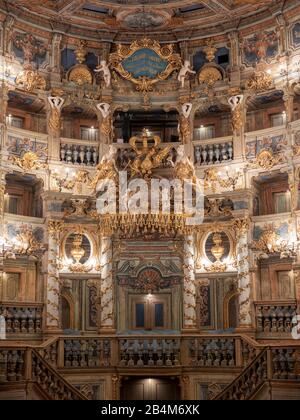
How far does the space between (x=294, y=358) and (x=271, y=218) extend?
7012 millimetres

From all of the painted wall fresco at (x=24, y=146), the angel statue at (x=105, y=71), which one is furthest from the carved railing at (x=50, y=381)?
the angel statue at (x=105, y=71)

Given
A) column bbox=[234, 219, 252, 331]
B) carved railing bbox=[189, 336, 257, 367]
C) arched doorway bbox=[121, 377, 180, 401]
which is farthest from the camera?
arched doorway bbox=[121, 377, 180, 401]

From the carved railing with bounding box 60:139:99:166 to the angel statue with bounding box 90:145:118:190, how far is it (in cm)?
89

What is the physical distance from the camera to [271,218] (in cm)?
2339

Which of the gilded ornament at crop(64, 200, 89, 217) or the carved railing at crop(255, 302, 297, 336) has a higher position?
the gilded ornament at crop(64, 200, 89, 217)

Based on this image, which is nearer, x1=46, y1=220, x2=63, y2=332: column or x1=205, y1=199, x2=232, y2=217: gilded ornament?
x1=46, y1=220, x2=63, y2=332: column

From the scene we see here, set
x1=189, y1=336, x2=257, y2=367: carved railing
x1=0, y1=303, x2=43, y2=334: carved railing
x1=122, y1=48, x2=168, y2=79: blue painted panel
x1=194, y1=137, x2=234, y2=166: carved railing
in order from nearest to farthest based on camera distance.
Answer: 1. x1=189, y1=336, x2=257, y2=367: carved railing
2. x1=0, y1=303, x2=43, y2=334: carved railing
3. x1=194, y1=137, x2=234, y2=166: carved railing
4. x1=122, y1=48, x2=168, y2=79: blue painted panel

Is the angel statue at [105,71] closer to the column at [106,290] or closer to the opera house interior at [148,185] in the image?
the opera house interior at [148,185]

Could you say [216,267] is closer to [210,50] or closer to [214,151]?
[214,151]

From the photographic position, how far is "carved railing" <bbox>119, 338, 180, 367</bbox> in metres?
→ 21.7

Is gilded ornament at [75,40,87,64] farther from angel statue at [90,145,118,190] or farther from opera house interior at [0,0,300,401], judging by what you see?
angel statue at [90,145,118,190]

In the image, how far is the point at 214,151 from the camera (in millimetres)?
24547

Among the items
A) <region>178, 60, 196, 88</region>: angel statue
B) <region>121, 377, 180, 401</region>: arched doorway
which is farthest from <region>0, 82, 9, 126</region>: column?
<region>121, 377, 180, 401</region>: arched doorway

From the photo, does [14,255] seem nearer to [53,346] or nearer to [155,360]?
[53,346]
